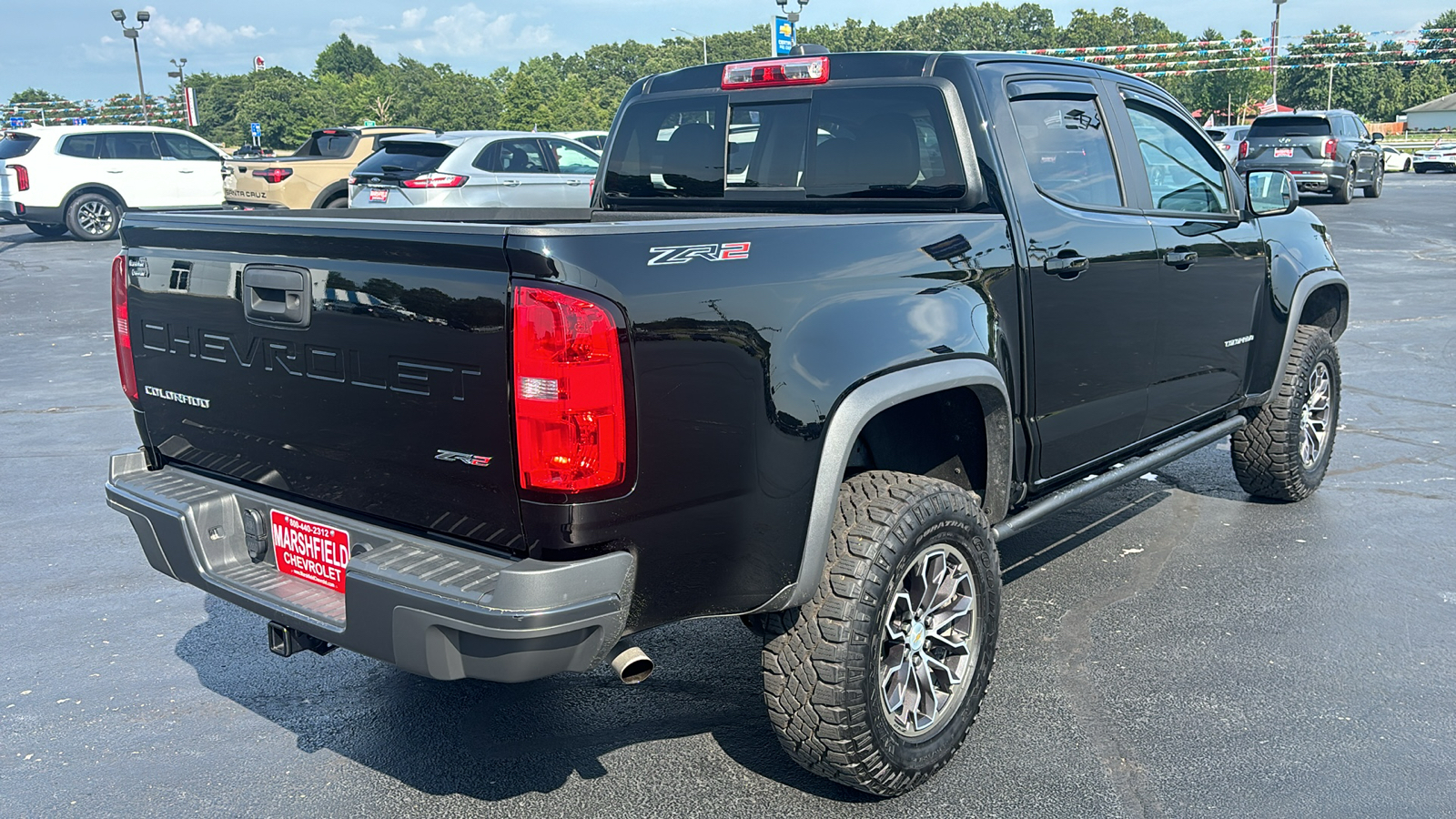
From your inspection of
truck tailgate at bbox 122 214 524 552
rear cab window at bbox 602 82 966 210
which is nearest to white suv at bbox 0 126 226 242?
rear cab window at bbox 602 82 966 210

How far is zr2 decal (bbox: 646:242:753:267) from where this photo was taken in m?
2.56

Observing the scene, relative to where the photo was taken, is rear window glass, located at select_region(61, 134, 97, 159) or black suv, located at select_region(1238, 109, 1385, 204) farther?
black suv, located at select_region(1238, 109, 1385, 204)

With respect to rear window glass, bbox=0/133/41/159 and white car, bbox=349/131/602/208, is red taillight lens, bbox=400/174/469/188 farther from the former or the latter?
rear window glass, bbox=0/133/41/159

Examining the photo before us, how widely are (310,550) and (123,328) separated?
3.52 ft

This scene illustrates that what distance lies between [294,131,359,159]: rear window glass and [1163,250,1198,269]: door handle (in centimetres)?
1545

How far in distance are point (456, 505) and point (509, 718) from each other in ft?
4.18

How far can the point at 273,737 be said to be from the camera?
3.52 meters

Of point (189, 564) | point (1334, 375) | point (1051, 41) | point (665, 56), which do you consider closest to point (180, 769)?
point (189, 564)

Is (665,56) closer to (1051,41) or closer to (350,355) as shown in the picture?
(1051,41)

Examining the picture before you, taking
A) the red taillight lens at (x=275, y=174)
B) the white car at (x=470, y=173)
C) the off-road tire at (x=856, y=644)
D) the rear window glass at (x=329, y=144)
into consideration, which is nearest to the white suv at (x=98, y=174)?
the red taillight lens at (x=275, y=174)

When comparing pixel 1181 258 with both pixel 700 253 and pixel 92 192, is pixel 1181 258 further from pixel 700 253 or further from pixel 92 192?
pixel 92 192

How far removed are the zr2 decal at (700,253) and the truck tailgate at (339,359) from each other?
35cm

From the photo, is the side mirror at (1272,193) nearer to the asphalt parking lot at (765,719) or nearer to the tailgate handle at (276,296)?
the asphalt parking lot at (765,719)

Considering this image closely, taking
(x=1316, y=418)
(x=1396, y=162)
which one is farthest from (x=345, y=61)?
(x=1316, y=418)
